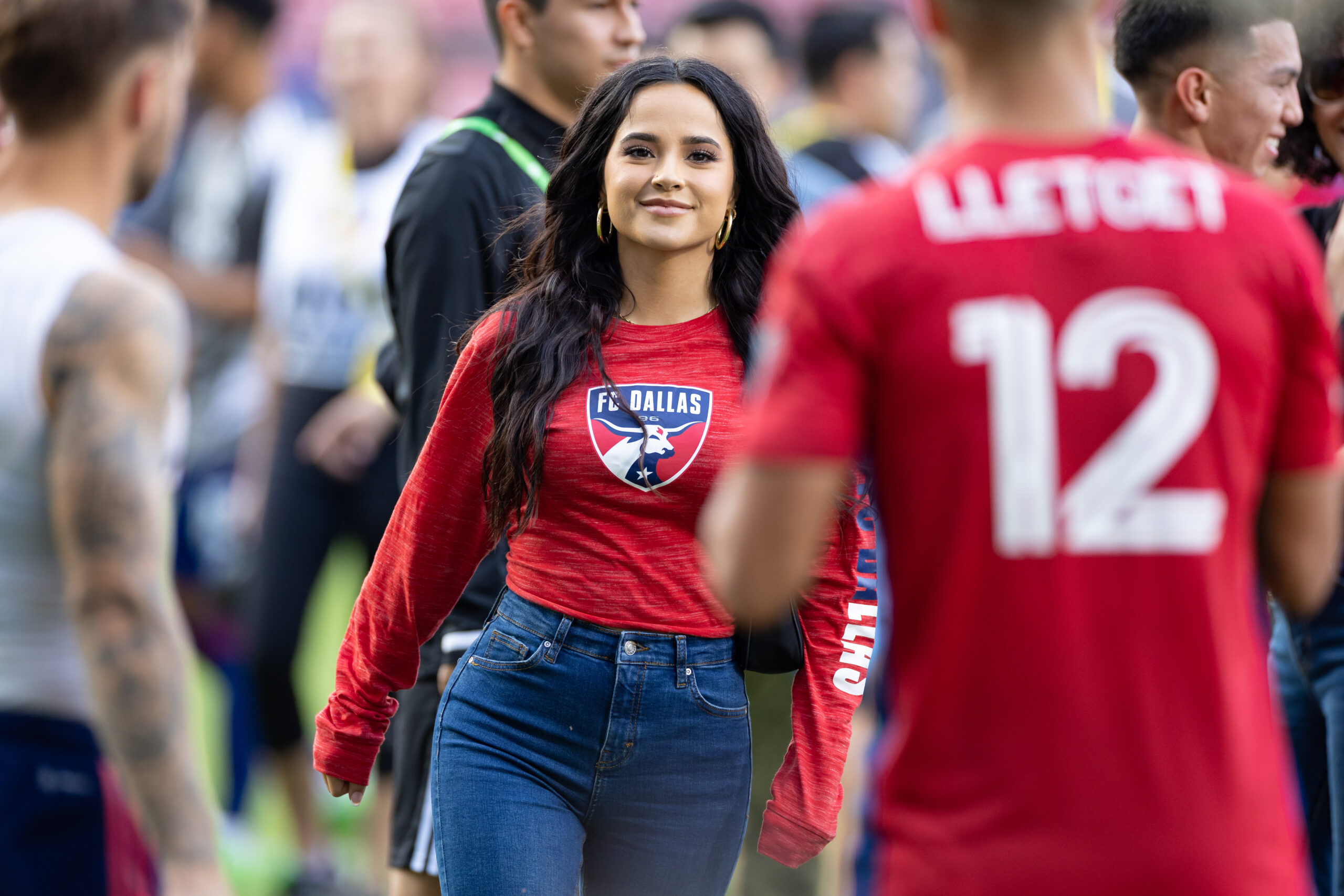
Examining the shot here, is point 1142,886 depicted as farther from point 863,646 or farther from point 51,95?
point 51,95

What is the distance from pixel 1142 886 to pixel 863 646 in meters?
1.35

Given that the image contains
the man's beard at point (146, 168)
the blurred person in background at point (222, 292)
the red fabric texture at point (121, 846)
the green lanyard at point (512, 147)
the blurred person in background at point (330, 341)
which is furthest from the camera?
the blurred person in background at point (222, 292)

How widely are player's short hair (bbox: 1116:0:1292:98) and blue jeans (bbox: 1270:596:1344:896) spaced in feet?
4.02

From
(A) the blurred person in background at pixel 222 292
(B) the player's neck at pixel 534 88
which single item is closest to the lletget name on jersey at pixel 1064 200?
(B) the player's neck at pixel 534 88

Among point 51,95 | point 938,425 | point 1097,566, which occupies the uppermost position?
point 51,95

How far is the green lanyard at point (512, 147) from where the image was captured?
3.80 meters

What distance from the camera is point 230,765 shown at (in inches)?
277

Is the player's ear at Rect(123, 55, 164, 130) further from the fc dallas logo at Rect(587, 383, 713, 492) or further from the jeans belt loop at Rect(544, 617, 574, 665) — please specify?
the jeans belt loop at Rect(544, 617, 574, 665)

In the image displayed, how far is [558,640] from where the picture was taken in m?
2.98

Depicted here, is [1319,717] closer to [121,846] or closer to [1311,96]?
[1311,96]

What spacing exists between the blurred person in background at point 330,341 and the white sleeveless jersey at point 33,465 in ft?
10.3

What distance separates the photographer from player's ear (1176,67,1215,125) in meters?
3.38

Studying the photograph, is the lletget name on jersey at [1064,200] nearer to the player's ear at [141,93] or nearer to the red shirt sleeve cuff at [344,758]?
the player's ear at [141,93]

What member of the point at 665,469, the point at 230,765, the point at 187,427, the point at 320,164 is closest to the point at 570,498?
the point at 665,469
